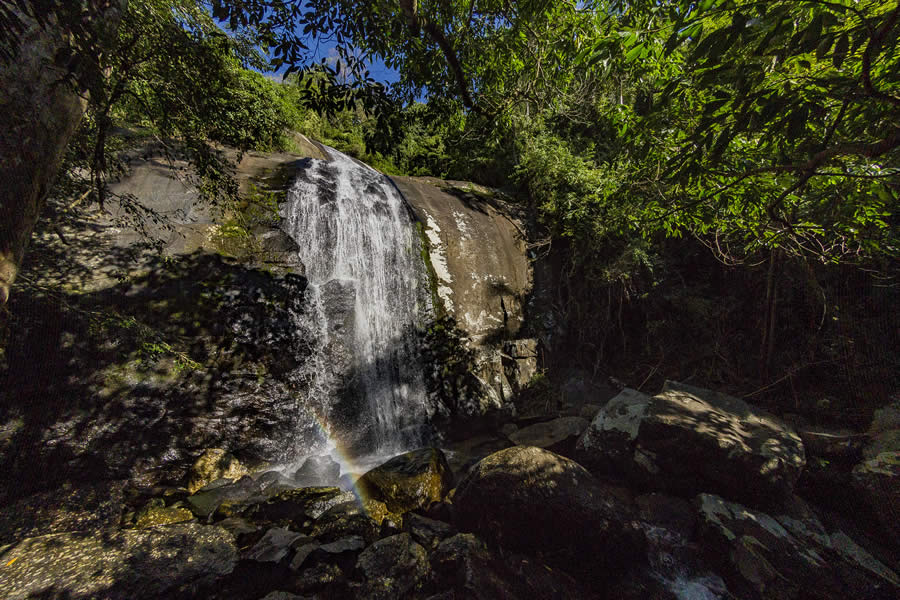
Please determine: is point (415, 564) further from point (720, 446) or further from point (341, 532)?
point (720, 446)

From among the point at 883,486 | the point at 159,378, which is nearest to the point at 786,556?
the point at 883,486

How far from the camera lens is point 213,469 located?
15.2ft

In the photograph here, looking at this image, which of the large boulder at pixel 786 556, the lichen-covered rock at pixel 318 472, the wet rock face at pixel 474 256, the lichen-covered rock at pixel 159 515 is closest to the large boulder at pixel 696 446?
the large boulder at pixel 786 556

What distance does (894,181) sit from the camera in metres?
2.62

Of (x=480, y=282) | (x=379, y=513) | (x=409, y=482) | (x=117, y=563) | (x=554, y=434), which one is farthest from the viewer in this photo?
(x=480, y=282)

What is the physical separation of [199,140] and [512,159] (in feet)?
28.0

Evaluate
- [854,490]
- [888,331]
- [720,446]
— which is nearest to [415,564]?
[720,446]

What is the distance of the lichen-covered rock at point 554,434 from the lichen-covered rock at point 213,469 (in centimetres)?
447

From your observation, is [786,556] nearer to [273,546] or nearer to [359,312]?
[273,546]

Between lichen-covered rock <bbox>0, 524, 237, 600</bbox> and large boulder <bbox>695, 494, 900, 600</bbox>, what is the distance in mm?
4859

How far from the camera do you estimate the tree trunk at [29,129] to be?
125 centimetres

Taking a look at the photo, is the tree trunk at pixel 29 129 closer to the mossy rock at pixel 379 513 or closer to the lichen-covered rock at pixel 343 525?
the lichen-covered rock at pixel 343 525

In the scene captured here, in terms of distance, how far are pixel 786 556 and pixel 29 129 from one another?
610 cm

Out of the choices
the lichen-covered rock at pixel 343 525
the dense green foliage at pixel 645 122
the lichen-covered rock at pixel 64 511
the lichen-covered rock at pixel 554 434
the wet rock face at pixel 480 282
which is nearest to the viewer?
the dense green foliage at pixel 645 122
